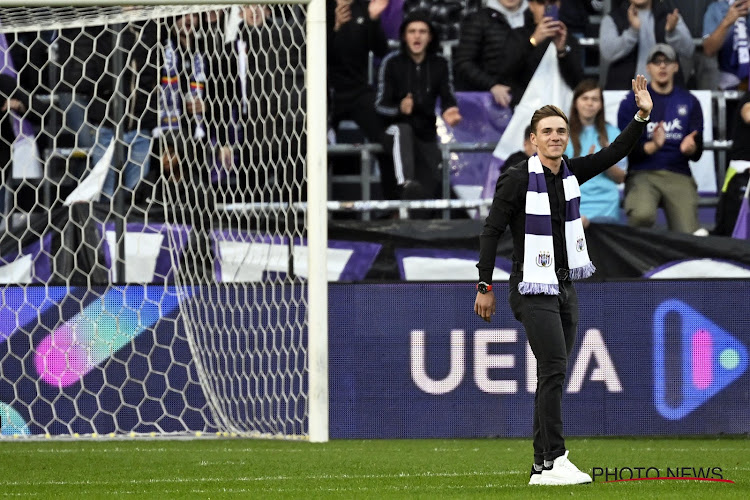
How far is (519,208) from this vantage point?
5.54 metres

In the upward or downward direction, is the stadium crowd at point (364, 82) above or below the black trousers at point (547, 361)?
above

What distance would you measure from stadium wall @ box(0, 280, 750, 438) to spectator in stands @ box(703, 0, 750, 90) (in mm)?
2335

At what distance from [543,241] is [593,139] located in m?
4.39

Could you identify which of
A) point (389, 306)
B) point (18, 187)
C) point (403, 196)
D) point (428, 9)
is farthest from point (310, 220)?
point (428, 9)

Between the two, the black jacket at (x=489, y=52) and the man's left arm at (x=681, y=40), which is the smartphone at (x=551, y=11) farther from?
the man's left arm at (x=681, y=40)

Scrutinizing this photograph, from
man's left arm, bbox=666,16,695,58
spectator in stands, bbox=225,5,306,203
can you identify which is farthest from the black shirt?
man's left arm, bbox=666,16,695,58

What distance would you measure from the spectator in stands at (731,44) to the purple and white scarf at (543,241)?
537 centimetres

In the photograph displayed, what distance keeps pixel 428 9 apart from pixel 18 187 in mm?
3699

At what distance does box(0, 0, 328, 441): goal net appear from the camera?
28.7 ft

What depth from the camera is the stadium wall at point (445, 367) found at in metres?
8.79

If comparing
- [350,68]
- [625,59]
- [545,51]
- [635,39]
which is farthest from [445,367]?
[635,39]

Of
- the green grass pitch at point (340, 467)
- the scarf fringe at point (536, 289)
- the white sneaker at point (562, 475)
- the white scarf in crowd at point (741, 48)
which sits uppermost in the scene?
the white scarf in crowd at point (741, 48)

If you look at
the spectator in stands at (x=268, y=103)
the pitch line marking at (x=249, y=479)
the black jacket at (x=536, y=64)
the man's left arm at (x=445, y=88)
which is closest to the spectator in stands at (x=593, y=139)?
the black jacket at (x=536, y=64)

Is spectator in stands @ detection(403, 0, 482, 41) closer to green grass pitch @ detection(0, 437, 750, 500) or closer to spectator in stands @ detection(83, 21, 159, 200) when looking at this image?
spectator in stands @ detection(83, 21, 159, 200)
